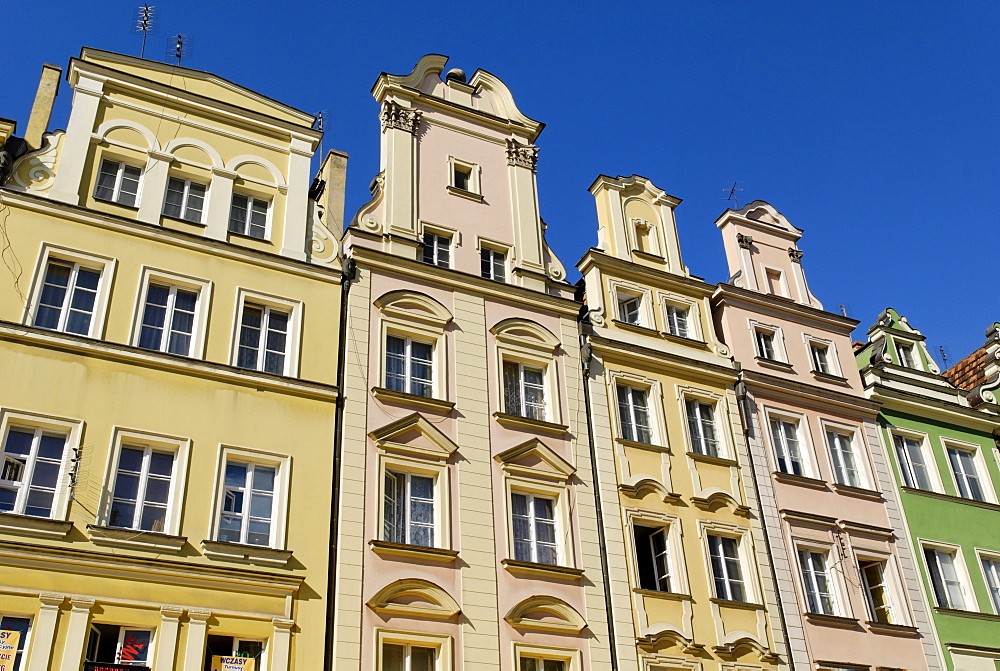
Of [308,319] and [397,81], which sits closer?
[308,319]

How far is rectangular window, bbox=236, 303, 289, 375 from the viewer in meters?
23.2

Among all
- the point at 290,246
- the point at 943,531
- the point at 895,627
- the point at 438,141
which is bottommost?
the point at 895,627

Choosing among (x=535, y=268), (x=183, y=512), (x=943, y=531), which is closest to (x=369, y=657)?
(x=183, y=512)

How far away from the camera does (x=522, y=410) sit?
2609 cm

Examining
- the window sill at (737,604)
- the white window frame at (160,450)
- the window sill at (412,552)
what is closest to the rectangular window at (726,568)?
the window sill at (737,604)

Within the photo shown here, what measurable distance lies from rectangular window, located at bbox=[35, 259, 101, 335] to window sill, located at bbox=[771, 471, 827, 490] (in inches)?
737

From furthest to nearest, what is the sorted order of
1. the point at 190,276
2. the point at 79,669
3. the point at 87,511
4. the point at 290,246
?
the point at 290,246
the point at 190,276
the point at 87,511
the point at 79,669

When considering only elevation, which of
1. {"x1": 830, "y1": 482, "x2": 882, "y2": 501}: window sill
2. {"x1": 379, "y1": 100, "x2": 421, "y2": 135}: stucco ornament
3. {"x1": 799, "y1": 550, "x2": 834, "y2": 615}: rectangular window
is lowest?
{"x1": 799, "y1": 550, "x2": 834, "y2": 615}: rectangular window

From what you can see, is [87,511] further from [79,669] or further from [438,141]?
[438,141]

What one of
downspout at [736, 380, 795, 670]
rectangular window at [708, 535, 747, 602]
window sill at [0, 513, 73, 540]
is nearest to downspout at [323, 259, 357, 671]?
window sill at [0, 513, 73, 540]

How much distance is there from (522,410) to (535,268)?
470 cm

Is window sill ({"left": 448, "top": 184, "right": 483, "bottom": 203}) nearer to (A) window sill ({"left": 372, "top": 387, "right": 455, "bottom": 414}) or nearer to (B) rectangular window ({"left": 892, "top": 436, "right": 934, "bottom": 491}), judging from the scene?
(A) window sill ({"left": 372, "top": 387, "right": 455, "bottom": 414})

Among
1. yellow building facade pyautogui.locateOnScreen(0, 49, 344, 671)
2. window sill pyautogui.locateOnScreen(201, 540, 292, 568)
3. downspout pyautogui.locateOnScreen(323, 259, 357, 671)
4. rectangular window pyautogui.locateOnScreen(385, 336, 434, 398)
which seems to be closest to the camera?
yellow building facade pyautogui.locateOnScreen(0, 49, 344, 671)

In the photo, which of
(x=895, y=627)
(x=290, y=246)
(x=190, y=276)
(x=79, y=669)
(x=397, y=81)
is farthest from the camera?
(x=397, y=81)
